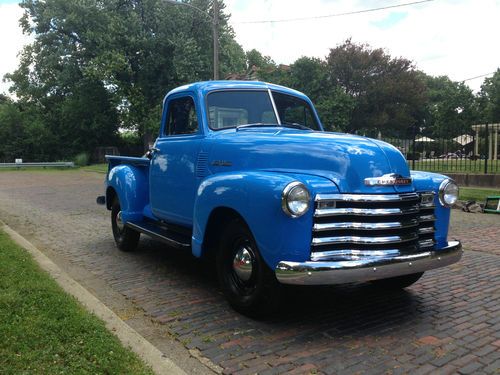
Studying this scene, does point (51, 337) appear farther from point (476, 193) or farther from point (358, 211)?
point (476, 193)

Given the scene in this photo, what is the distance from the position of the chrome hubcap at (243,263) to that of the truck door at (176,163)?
107 centimetres

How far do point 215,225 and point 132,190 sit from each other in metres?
2.28

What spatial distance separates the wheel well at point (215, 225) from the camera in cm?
418

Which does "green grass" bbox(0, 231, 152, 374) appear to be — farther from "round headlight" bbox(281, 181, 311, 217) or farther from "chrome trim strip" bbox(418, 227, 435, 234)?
"chrome trim strip" bbox(418, 227, 435, 234)

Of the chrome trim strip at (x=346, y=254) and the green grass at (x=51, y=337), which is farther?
the chrome trim strip at (x=346, y=254)

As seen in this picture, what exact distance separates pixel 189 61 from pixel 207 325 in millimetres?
26351

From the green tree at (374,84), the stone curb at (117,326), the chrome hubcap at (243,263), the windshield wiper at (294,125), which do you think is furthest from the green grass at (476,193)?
the green tree at (374,84)

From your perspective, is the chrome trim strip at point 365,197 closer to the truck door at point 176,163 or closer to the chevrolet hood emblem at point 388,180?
the chevrolet hood emblem at point 388,180

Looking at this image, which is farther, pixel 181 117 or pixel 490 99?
pixel 490 99

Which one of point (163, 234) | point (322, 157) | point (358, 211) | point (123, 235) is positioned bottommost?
point (123, 235)

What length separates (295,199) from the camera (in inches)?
136

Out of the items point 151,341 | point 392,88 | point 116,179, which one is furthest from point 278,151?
point 392,88

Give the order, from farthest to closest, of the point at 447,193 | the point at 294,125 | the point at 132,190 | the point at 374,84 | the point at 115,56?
the point at 374,84
the point at 115,56
the point at 132,190
the point at 294,125
the point at 447,193

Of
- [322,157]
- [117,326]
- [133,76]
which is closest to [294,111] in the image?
[322,157]
